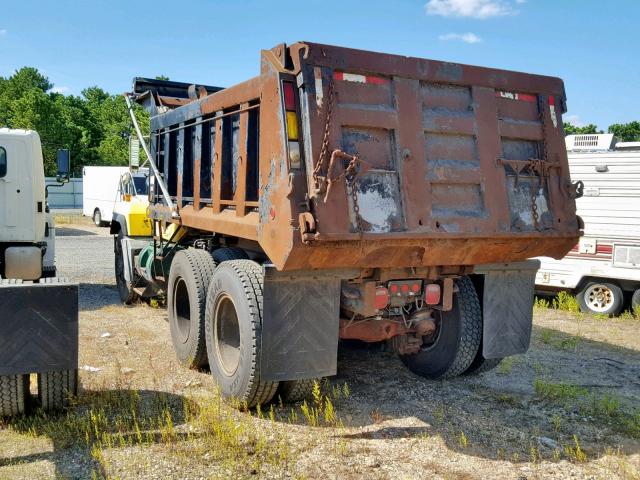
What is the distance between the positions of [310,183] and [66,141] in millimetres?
39093

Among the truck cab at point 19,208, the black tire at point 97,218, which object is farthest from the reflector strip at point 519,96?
the black tire at point 97,218

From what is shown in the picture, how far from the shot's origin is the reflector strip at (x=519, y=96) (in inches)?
204

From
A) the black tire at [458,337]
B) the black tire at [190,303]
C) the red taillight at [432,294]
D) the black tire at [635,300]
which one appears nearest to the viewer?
the red taillight at [432,294]

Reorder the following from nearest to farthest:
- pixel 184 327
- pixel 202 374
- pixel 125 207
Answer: pixel 202 374
pixel 184 327
pixel 125 207

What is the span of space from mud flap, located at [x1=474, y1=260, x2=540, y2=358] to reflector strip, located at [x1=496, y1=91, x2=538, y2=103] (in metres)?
1.44

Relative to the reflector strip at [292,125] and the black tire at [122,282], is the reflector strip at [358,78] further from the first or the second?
the black tire at [122,282]

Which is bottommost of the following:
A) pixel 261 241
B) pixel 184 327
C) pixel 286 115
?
pixel 184 327

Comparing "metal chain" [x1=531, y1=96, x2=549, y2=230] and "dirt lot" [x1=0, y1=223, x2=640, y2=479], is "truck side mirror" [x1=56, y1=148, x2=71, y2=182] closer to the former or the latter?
"dirt lot" [x1=0, y1=223, x2=640, y2=479]

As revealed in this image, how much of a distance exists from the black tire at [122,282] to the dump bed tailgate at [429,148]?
233 inches

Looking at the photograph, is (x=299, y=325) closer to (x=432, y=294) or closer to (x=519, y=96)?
(x=432, y=294)

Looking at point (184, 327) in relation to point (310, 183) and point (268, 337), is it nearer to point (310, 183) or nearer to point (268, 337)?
point (268, 337)

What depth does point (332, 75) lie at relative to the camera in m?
4.43

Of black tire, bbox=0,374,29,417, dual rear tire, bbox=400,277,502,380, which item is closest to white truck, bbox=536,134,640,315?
dual rear tire, bbox=400,277,502,380

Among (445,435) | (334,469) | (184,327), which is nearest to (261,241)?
(334,469)
